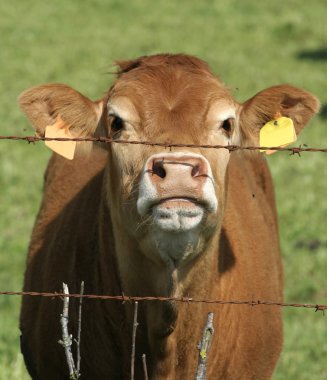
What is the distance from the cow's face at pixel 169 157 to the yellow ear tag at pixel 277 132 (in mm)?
179

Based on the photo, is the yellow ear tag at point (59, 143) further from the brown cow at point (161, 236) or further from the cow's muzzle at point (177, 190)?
the cow's muzzle at point (177, 190)

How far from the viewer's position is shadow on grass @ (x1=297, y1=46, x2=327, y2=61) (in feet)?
70.1

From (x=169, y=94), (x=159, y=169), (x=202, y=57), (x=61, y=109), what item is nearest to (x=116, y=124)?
(x=169, y=94)

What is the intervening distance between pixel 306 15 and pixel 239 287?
20.6 meters

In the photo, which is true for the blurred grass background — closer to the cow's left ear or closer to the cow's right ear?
the cow's right ear

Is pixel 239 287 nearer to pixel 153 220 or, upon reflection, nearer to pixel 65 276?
pixel 65 276

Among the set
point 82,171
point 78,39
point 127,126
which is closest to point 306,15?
point 78,39

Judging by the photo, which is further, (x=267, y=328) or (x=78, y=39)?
(x=78, y=39)

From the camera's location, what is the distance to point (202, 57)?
802 inches

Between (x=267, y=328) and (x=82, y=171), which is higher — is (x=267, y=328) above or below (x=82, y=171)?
below

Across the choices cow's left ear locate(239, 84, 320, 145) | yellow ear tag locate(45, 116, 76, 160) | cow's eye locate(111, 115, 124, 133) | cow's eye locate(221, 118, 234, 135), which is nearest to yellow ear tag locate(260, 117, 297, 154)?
cow's left ear locate(239, 84, 320, 145)

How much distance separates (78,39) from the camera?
72.2 feet

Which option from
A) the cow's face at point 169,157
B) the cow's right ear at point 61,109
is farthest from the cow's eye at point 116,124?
the cow's right ear at point 61,109

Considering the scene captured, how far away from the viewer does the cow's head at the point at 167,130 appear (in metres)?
4.00
